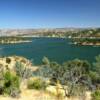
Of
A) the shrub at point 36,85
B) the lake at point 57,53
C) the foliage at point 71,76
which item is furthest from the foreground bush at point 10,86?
the lake at point 57,53

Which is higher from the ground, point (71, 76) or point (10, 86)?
point (10, 86)

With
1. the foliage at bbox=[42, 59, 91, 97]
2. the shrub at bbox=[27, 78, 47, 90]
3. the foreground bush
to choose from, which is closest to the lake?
the foliage at bbox=[42, 59, 91, 97]

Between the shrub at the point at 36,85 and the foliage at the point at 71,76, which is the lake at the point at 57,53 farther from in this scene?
the shrub at the point at 36,85

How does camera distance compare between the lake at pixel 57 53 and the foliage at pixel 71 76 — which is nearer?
the foliage at pixel 71 76

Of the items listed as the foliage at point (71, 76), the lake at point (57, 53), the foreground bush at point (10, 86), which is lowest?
the lake at point (57, 53)

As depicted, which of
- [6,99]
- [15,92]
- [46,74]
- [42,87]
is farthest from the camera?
[46,74]

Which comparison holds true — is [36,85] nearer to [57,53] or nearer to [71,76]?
[71,76]

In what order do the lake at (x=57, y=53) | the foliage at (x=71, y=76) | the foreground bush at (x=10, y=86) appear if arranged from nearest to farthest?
the foreground bush at (x=10, y=86) → the foliage at (x=71, y=76) → the lake at (x=57, y=53)

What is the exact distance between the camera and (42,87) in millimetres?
28047

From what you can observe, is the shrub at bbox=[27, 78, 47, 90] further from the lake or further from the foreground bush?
the lake

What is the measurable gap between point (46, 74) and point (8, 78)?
15.5 metres

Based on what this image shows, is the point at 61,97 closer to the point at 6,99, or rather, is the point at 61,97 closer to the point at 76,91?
the point at 76,91

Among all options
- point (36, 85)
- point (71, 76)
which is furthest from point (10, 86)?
point (71, 76)

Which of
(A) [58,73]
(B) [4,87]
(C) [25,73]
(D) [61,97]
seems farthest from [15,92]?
(A) [58,73]
